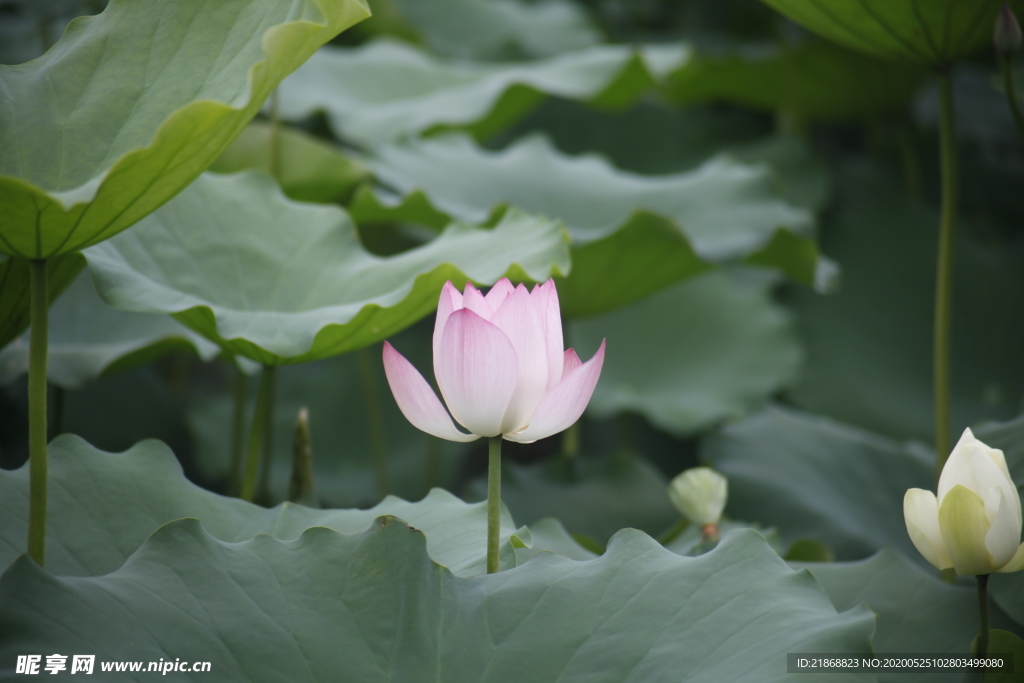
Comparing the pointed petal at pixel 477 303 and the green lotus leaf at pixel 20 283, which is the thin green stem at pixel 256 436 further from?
the pointed petal at pixel 477 303

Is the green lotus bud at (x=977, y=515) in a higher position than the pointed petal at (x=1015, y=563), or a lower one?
higher

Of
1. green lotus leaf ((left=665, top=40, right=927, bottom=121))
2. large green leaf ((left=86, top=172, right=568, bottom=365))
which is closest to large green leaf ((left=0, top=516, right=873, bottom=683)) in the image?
large green leaf ((left=86, top=172, right=568, bottom=365))

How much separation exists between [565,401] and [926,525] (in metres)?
0.32

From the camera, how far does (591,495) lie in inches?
51.9

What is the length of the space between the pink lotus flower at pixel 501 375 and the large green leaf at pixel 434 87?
1145 millimetres

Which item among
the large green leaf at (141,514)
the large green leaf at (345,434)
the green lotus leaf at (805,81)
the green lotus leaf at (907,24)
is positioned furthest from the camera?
the green lotus leaf at (805,81)

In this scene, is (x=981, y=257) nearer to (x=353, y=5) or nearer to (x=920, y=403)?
(x=920, y=403)

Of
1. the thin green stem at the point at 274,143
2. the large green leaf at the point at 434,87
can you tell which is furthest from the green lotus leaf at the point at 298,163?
the large green leaf at the point at 434,87

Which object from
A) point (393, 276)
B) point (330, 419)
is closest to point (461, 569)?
point (393, 276)

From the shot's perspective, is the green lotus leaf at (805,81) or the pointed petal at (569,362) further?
the green lotus leaf at (805,81)

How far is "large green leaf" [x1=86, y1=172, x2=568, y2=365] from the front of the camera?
823 millimetres

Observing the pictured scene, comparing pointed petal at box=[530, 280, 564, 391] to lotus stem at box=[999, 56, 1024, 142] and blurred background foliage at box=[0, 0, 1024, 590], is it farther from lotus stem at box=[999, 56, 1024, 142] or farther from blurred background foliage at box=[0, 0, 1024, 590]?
lotus stem at box=[999, 56, 1024, 142]

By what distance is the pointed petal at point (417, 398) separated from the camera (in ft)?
1.98

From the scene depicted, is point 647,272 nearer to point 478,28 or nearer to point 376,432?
point 376,432
